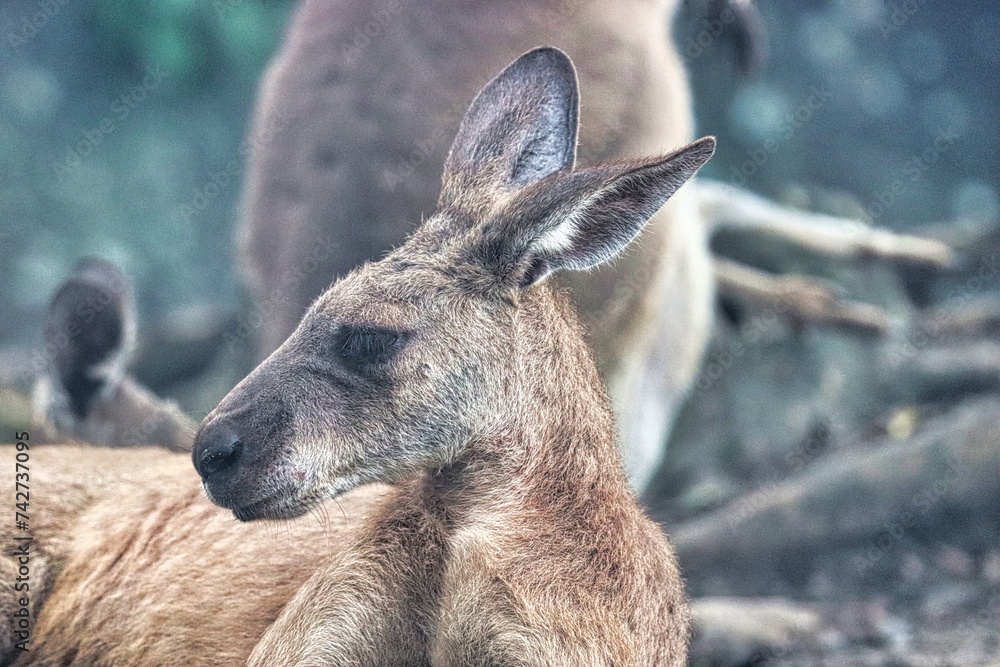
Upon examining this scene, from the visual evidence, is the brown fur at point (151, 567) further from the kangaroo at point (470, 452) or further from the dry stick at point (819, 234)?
the dry stick at point (819, 234)

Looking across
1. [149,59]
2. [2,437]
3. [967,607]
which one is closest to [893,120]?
[967,607]

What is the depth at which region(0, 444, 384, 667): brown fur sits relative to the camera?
2293mm

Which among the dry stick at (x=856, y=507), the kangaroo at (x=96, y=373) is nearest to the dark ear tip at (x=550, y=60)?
the kangaroo at (x=96, y=373)

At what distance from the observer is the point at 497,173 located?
94.2 inches

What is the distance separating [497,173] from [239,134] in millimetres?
4515

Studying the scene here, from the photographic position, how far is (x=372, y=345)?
2.13m

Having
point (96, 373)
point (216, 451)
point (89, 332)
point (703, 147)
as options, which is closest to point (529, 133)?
point (703, 147)

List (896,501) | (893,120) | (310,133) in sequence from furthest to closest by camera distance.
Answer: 1. (893,120)
2. (896,501)
3. (310,133)

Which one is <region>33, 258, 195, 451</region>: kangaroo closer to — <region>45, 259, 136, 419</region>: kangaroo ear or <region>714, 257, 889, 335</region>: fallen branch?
<region>45, 259, 136, 419</region>: kangaroo ear

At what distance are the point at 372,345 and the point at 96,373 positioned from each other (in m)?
2.41

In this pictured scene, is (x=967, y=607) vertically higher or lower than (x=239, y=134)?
lower

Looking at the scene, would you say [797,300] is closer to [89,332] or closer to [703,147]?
[89,332]

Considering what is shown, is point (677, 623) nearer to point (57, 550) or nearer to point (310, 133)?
point (57, 550)

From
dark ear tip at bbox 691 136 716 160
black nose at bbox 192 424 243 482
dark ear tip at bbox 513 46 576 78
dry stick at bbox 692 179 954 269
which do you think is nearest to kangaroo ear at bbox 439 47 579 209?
dark ear tip at bbox 513 46 576 78
